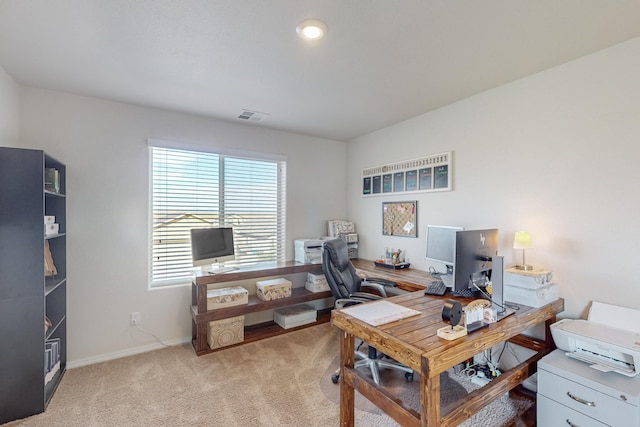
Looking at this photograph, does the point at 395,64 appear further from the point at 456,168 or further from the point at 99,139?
the point at 99,139

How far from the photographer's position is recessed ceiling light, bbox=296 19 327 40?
163 centimetres

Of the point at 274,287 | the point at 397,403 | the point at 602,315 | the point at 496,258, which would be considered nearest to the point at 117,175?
the point at 274,287

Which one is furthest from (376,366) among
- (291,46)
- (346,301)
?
(291,46)

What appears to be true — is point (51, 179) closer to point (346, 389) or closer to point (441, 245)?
point (346, 389)

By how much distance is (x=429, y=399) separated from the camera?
4.23ft

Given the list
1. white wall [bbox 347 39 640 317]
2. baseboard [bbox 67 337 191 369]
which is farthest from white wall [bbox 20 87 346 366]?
white wall [bbox 347 39 640 317]

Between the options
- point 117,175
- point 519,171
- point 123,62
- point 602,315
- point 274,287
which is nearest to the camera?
point 602,315

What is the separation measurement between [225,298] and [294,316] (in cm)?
88

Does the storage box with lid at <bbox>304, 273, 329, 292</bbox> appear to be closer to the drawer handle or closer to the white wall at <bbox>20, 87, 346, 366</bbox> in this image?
the white wall at <bbox>20, 87, 346, 366</bbox>

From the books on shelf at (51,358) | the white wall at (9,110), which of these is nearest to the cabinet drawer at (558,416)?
the books on shelf at (51,358)

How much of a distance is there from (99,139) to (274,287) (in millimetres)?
2265

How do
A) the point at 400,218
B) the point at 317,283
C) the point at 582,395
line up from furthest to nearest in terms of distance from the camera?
the point at 317,283, the point at 400,218, the point at 582,395

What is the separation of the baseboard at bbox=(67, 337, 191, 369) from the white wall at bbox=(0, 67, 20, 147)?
6.35 ft

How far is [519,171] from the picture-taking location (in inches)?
93.4
